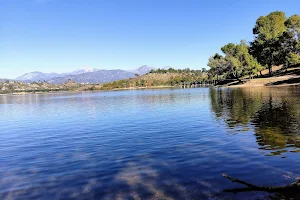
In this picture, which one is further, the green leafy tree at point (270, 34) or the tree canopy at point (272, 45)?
the green leafy tree at point (270, 34)

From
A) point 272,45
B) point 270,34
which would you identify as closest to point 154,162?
point 272,45

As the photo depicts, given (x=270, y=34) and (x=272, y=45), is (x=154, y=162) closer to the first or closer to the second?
(x=272, y=45)

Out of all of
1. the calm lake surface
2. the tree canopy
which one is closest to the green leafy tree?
the tree canopy

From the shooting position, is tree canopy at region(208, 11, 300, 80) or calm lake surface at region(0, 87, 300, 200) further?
tree canopy at region(208, 11, 300, 80)

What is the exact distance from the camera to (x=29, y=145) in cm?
Answer: 2842

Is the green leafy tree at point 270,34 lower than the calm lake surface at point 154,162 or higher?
higher

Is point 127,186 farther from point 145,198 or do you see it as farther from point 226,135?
point 226,135

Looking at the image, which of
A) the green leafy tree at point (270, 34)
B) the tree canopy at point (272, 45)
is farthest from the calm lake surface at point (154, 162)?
the green leafy tree at point (270, 34)

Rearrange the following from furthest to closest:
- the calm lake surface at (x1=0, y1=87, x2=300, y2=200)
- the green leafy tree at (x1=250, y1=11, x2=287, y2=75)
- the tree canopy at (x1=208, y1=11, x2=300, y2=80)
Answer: the green leafy tree at (x1=250, y1=11, x2=287, y2=75) < the tree canopy at (x1=208, y1=11, x2=300, y2=80) < the calm lake surface at (x1=0, y1=87, x2=300, y2=200)

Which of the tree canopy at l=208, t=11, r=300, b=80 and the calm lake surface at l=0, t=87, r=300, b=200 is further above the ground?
the tree canopy at l=208, t=11, r=300, b=80

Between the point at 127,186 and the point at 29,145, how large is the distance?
18.6m

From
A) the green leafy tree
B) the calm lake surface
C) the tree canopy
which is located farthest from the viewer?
the green leafy tree

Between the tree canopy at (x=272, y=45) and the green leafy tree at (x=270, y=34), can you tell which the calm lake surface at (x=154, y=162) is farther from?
the green leafy tree at (x=270, y=34)

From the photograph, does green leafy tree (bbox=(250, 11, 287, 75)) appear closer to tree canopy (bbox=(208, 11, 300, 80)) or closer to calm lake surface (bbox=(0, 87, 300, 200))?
tree canopy (bbox=(208, 11, 300, 80))
